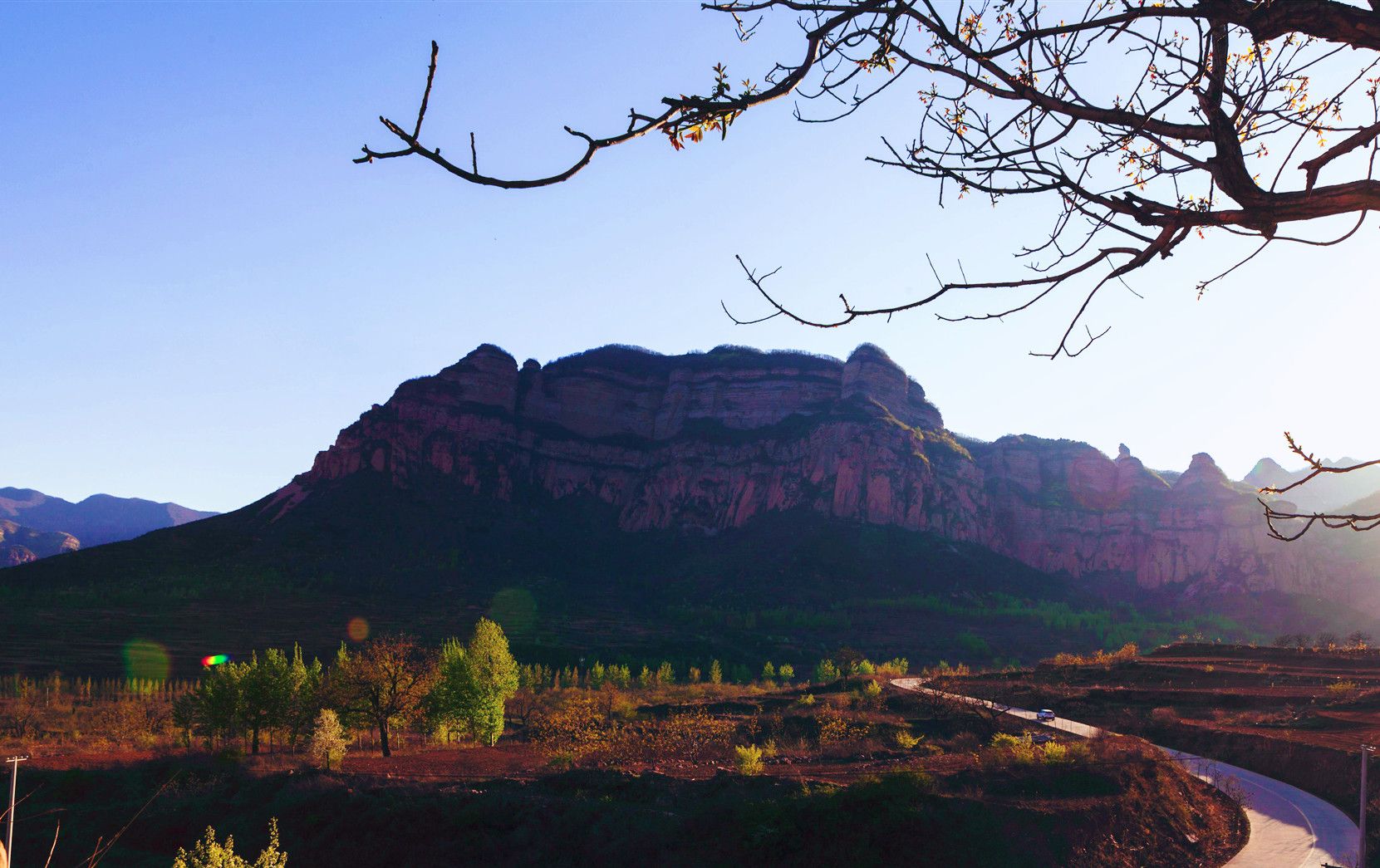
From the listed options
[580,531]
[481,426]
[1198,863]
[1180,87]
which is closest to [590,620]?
[580,531]

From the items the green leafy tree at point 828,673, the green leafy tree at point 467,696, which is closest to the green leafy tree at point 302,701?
the green leafy tree at point 467,696

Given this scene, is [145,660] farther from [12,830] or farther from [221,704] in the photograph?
[12,830]

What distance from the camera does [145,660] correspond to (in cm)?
5962

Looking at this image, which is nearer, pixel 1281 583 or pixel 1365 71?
pixel 1365 71

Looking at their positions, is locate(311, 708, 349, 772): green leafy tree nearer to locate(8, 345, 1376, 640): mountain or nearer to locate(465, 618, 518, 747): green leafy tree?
locate(465, 618, 518, 747): green leafy tree

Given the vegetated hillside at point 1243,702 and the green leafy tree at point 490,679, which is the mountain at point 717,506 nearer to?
the vegetated hillside at point 1243,702

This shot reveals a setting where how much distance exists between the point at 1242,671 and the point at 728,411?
103087 millimetres

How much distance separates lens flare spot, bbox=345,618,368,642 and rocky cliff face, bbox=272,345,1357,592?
39771 millimetres

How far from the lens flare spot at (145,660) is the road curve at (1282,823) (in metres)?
55.0

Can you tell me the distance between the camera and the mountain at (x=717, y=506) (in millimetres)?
103438

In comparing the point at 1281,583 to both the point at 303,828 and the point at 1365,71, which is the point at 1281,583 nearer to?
the point at 303,828

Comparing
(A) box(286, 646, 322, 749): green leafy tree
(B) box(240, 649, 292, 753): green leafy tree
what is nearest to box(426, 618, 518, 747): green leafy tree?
(A) box(286, 646, 322, 749): green leafy tree

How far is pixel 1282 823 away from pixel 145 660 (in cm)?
6347

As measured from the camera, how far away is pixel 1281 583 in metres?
119
